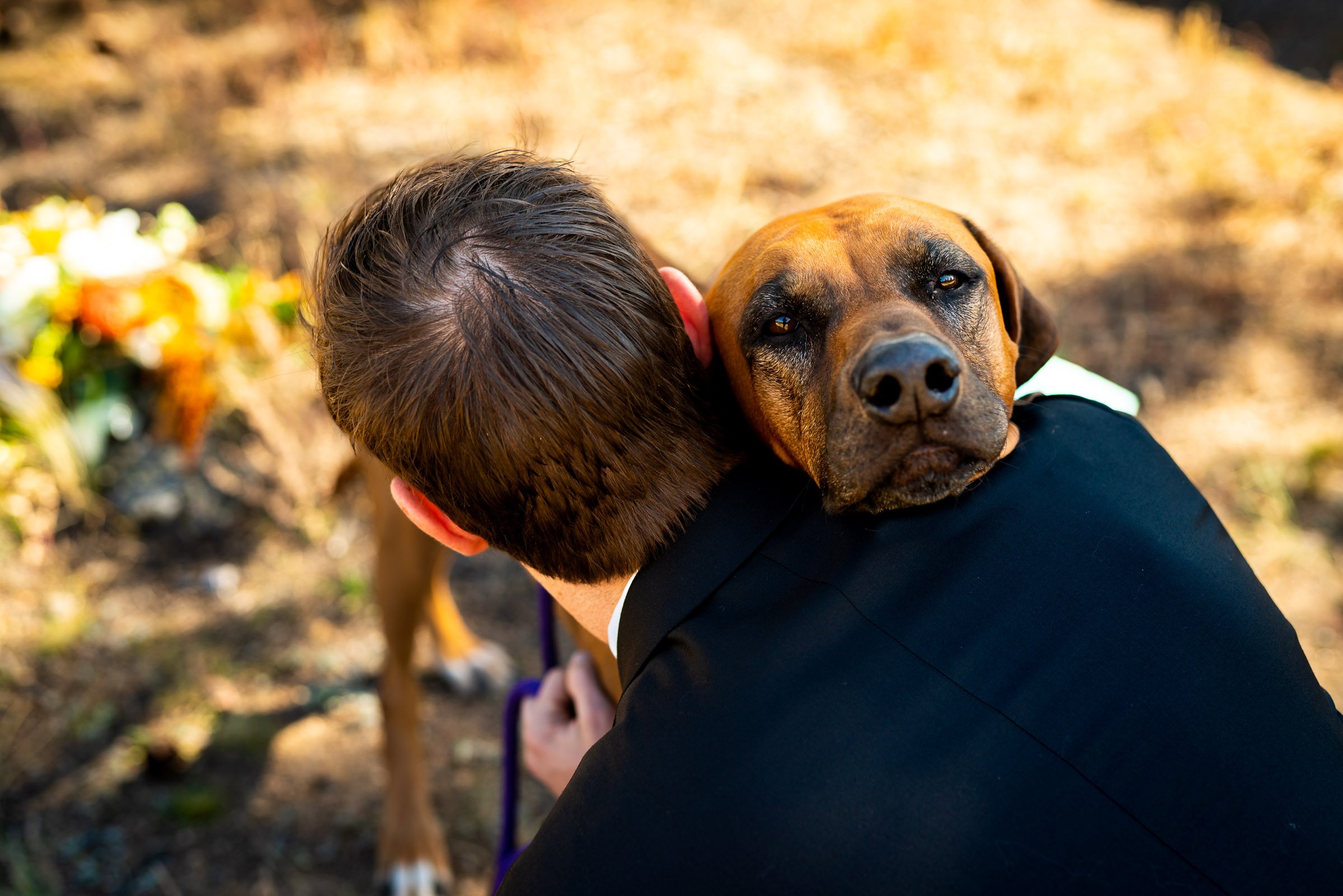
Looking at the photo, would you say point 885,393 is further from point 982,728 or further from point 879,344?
point 982,728

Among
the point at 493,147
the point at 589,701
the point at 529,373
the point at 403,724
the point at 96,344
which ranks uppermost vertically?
the point at 529,373

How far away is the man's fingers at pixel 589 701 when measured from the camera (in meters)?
1.94

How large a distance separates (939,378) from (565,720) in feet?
3.94

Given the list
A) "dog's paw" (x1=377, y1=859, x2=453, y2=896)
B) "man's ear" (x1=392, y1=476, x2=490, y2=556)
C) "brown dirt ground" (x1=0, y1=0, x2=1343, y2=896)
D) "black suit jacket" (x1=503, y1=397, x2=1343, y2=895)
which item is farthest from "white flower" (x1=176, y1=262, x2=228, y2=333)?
"black suit jacket" (x1=503, y1=397, x2=1343, y2=895)

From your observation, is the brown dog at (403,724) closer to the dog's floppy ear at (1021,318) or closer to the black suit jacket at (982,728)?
the black suit jacket at (982,728)

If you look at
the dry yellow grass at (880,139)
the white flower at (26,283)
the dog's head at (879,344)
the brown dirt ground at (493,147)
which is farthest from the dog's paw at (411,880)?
the dry yellow grass at (880,139)

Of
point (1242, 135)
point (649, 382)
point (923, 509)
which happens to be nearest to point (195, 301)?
point (649, 382)

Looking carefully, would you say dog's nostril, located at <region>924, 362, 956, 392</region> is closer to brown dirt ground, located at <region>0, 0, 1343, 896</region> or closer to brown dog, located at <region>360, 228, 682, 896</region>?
brown dirt ground, located at <region>0, 0, 1343, 896</region>

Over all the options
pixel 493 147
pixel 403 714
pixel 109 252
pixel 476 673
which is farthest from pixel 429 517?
pixel 493 147

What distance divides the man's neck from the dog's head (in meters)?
0.41

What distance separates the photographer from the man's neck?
5.25 feet

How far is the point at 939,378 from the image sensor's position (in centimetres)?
145

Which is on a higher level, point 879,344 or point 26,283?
point 879,344

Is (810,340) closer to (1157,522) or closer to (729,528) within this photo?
(729,528)
